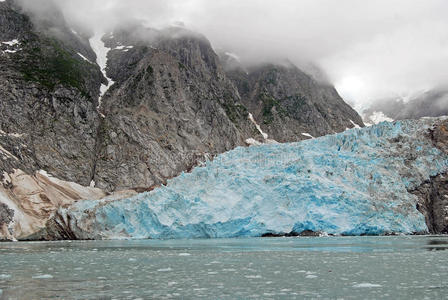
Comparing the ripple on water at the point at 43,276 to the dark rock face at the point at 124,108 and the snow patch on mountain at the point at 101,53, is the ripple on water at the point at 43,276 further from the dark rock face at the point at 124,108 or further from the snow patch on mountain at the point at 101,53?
the snow patch on mountain at the point at 101,53

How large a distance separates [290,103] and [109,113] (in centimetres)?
6161

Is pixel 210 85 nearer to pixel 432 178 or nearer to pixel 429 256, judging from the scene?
pixel 432 178

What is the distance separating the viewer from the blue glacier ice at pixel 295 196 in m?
38.6

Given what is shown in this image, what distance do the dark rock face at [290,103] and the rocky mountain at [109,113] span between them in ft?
1.46

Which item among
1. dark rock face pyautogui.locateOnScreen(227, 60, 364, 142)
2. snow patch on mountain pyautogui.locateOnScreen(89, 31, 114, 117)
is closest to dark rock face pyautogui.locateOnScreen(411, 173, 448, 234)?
snow patch on mountain pyautogui.locateOnScreen(89, 31, 114, 117)

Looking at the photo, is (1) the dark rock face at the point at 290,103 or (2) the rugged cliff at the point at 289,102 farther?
(2) the rugged cliff at the point at 289,102

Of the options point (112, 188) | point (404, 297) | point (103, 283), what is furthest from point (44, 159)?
point (404, 297)

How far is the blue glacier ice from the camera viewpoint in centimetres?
3859

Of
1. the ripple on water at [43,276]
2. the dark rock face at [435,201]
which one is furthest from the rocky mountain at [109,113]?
the ripple on water at [43,276]

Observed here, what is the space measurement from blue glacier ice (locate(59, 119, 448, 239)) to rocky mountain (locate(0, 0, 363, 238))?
14842 millimetres

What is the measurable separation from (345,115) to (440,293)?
135 meters

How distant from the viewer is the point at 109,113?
86.6 m

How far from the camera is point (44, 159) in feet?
228

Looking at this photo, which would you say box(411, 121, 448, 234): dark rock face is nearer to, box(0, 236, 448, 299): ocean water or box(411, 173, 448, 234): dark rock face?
box(411, 173, 448, 234): dark rock face
